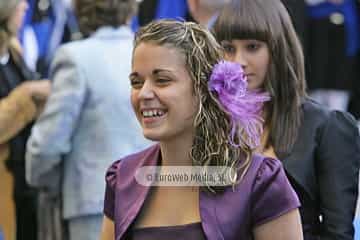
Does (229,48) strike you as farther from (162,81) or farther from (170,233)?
(170,233)

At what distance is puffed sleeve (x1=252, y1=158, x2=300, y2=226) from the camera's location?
257 cm

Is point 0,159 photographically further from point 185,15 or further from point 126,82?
point 185,15

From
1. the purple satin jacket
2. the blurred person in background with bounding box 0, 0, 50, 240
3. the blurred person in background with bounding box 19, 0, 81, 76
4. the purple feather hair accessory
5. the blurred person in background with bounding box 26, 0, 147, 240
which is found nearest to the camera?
the purple satin jacket

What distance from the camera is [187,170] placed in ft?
8.76

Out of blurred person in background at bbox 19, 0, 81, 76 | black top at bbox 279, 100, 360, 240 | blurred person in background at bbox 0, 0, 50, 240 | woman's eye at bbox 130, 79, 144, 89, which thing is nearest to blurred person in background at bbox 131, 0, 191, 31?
blurred person in background at bbox 19, 0, 81, 76

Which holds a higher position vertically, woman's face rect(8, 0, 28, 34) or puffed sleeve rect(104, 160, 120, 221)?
woman's face rect(8, 0, 28, 34)

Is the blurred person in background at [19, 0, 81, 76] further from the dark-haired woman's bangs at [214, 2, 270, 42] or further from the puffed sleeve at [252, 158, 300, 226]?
the puffed sleeve at [252, 158, 300, 226]

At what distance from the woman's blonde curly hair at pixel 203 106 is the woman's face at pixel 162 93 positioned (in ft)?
0.07

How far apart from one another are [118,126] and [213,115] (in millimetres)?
1806

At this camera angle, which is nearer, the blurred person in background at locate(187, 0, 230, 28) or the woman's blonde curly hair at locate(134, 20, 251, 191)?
the woman's blonde curly hair at locate(134, 20, 251, 191)

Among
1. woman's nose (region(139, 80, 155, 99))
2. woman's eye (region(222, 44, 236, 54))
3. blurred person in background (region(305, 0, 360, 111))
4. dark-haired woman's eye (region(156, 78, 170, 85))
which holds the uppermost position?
dark-haired woman's eye (region(156, 78, 170, 85))

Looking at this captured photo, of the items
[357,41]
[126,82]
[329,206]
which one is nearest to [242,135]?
[329,206]

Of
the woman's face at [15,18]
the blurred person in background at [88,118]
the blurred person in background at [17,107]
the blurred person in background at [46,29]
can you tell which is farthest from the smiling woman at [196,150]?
the blurred person in background at [46,29]

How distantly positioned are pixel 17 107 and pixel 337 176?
2.18 m
